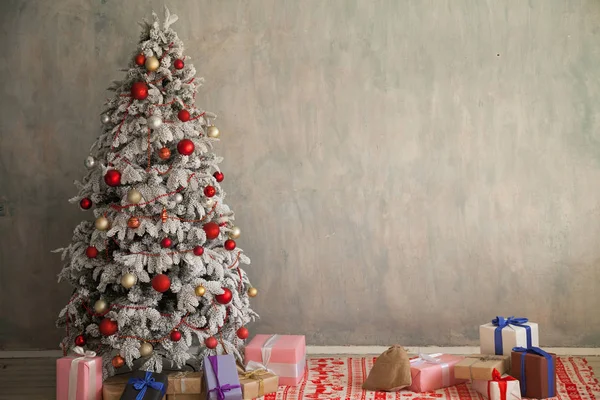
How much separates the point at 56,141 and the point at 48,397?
5.43 ft

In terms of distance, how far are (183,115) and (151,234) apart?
65 cm

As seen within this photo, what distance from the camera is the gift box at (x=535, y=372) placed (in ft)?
12.4

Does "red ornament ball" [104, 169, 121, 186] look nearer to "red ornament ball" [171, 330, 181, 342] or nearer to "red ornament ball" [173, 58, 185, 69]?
"red ornament ball" [173, 58, 185, 69]

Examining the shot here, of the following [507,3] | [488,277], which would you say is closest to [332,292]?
[488,277]

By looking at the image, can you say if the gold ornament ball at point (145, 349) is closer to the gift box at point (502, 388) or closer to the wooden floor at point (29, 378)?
the wooden floor at point (29, 378)

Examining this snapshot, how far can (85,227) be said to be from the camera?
413 cm

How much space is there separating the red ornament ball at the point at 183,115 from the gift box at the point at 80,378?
129 cm

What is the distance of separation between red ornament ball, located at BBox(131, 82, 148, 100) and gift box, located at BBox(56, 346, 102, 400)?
1.33 m

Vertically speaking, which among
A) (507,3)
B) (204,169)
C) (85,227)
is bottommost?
(85,227)

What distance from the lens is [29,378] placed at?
4.48 metres

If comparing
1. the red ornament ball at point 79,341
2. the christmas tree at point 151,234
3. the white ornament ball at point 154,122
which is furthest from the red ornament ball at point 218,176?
the red ornament ball at point 79,341

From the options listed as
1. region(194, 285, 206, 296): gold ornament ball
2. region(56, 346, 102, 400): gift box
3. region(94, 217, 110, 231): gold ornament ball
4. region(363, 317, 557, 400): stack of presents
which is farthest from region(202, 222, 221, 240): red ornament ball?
region(363, 317, 557, 400): stack of presents

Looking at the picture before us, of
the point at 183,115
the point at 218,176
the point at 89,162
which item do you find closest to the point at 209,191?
the point at 218,176

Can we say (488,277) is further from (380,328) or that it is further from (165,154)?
(165,154)
